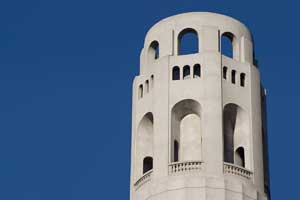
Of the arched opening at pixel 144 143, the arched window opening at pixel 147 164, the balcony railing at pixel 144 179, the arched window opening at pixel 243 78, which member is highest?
the arched window opening at pixel 243 78

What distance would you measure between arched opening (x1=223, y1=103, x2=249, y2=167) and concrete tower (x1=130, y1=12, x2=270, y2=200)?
0.19 ft

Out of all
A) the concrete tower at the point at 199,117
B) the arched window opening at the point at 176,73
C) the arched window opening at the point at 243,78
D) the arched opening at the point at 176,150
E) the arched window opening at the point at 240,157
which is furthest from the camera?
the arched window opening at the point at 243,78

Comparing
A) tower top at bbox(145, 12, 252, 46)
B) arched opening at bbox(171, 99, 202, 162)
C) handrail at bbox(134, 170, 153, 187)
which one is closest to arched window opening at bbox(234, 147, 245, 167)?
arched opening at bbox(171, 99, 202, 162)

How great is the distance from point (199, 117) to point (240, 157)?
343 centimetres

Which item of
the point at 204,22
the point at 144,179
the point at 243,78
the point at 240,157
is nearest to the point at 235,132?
the point at 240,157

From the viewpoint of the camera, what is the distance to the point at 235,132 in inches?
3002

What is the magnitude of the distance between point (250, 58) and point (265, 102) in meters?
2.93

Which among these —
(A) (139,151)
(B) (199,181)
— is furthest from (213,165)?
(A) (139,151)

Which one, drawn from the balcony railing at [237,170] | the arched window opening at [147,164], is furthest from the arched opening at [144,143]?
the balcony railing at [237,170]

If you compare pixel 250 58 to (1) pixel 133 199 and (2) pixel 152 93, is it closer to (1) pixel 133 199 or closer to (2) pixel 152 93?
(2) pixel 152 93

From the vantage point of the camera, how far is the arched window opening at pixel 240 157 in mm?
75438

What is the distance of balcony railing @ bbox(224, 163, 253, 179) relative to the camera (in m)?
72.9

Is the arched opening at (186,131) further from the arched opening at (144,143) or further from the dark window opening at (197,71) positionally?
the dark window opening at (197,71)

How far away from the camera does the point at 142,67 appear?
3142 inches
